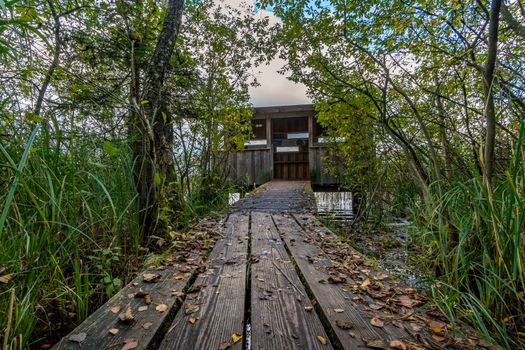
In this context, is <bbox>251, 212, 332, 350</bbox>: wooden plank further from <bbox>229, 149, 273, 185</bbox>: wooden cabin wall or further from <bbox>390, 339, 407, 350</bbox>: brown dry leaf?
<bbox>229, 149, 273, 185</bbox>: wooden cabin wall

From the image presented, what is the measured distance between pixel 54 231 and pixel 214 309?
0.89m

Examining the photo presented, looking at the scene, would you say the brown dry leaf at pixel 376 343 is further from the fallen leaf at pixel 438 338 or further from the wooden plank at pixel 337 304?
the fallen leaf at pixel 438 338

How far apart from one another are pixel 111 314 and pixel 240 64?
17.1 feet

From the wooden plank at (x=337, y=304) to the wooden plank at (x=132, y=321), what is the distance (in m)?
0.71

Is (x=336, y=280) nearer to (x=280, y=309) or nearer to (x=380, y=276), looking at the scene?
(x=380, y=276)

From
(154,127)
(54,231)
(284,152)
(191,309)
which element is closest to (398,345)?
(191,309)

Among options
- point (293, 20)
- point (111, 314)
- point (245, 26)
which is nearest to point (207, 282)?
point (111, 314)

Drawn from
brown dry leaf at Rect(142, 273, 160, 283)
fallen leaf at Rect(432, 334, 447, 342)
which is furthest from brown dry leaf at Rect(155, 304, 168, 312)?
fallen leaf at Rect(432, 334, 447, 342)

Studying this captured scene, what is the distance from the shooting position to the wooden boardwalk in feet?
2.83

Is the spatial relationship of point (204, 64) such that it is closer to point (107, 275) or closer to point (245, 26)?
point (245, 26)

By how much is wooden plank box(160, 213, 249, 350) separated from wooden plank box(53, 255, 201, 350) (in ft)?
0.25

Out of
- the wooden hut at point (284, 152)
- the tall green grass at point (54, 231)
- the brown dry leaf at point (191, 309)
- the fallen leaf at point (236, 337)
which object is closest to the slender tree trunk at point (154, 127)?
the tall green grass at point (54, 231)

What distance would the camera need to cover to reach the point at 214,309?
1078 millimetres

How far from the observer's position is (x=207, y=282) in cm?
136
